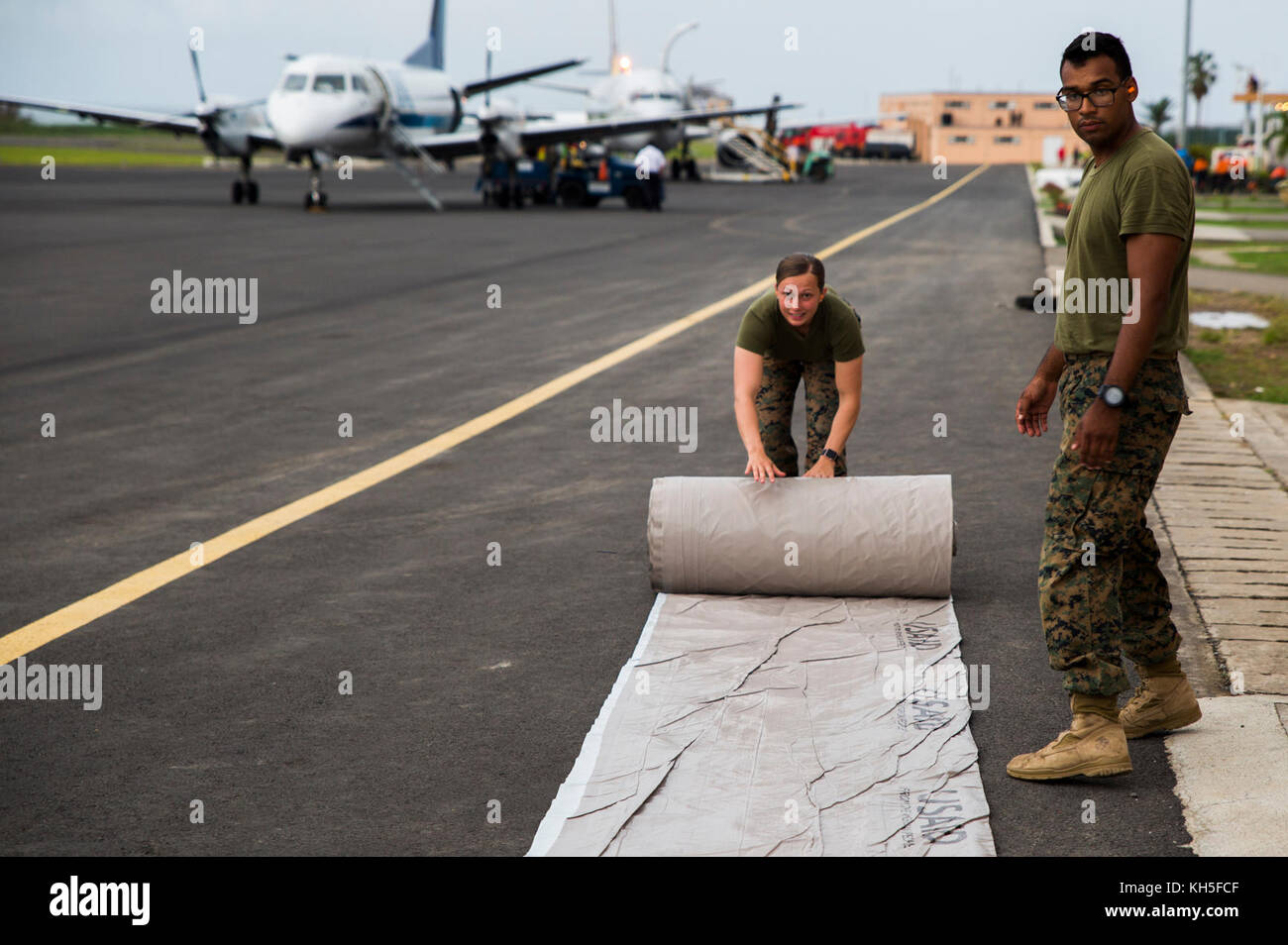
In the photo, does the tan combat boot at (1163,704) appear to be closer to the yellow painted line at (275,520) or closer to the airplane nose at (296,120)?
the yellow painted line at (275,520)

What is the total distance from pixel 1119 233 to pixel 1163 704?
163 centimetres

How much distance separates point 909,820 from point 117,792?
2374mm

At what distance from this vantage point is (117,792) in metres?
4.20

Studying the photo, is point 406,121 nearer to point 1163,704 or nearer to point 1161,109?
point 1163,704

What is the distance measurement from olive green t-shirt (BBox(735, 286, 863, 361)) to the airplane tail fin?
50218 millimetres

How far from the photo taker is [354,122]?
36969 millimetres

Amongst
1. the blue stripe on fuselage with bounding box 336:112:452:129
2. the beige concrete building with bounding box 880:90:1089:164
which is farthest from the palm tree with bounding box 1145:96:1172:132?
the blue stripe on fuselage with bounding box 336:112:452:129

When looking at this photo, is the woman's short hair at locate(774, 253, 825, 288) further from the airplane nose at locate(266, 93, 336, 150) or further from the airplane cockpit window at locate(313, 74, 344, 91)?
the airplane cockpit window at locate(313, 74, 344, 91)

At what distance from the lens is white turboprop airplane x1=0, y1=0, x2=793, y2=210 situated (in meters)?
36.2

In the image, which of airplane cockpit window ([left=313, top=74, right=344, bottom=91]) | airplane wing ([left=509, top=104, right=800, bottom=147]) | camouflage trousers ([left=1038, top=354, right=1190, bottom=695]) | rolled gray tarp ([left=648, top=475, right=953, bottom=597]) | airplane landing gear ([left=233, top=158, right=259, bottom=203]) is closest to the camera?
camouflage trousers ([left=1038, top=354, right=1190, bottom=695])

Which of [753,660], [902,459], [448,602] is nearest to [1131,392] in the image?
[753,660]

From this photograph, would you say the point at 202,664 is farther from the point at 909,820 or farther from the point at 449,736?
the point at 909,820

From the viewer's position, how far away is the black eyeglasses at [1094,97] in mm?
3996

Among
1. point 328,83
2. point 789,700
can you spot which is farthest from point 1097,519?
point 328,83
